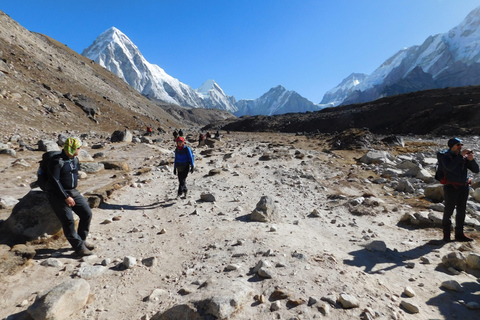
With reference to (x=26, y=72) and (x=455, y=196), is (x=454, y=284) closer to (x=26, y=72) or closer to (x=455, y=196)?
(x=455, y=196)

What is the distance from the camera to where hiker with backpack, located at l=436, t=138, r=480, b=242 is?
631 cm

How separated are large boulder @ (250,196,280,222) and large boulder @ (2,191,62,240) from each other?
5.11m

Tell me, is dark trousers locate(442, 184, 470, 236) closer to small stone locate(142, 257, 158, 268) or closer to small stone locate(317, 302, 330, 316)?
small stone locate(317, 302, 330, 316)

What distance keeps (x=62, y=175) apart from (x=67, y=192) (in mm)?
376

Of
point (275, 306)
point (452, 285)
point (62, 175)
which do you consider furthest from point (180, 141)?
point (452, 285)

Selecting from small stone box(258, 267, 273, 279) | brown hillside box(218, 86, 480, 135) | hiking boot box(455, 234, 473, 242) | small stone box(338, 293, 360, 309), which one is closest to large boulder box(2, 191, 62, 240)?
small stone box(258, 267, 273, 279)

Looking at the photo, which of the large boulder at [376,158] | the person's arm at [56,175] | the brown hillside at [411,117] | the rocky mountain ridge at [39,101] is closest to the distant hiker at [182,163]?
the person's arm at [56,175]

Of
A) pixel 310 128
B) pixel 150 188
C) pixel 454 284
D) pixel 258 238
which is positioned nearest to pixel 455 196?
pixel 454 284

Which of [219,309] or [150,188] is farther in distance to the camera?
[150,188]

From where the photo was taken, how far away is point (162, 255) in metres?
5.53

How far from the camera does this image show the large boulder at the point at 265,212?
757cm

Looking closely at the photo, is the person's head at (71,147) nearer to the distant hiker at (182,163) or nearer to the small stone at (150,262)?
the small stone at (150,262)

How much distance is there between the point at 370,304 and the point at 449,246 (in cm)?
417

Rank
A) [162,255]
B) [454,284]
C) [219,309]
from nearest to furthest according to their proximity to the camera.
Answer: [219,309]
[454,284]
[162,255]
